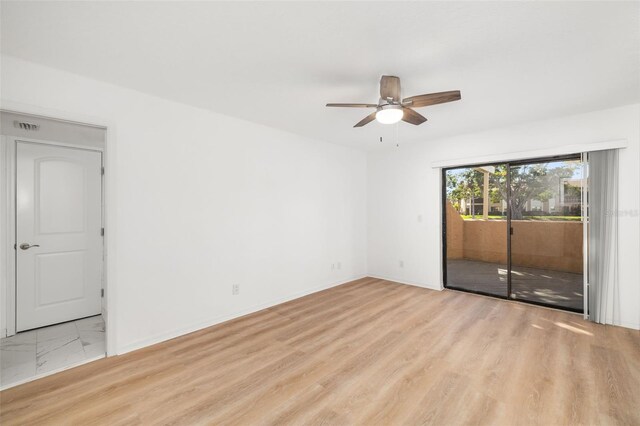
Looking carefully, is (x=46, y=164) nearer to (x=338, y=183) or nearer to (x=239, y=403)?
(x=239, y=403)

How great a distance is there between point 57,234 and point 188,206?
1.84m

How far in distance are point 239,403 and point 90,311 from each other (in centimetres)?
302

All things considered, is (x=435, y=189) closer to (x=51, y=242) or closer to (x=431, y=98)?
(x=431, y=98)

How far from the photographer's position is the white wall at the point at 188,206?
272cm

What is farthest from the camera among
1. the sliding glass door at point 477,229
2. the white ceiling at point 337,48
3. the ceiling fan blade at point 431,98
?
the sliding glass door at point 477,229

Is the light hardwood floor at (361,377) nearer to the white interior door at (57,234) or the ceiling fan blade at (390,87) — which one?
the white interior door at (57,234)

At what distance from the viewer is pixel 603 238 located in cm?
343

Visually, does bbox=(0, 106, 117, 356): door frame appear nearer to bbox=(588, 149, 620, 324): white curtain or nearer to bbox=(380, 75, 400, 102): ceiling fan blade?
bbox=(380, 75, 400, 102): ceiling fan blade

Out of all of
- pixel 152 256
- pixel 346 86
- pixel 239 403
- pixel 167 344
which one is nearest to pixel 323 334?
pixel 239 403

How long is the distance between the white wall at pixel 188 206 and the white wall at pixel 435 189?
4.63 ft

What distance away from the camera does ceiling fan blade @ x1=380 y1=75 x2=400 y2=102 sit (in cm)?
244

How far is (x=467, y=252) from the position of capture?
16.3 feet

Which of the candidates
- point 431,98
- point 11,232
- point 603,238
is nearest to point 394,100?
point 431,98

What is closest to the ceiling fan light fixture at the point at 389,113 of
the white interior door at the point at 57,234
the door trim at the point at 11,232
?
the door trim at the point at 11,232
